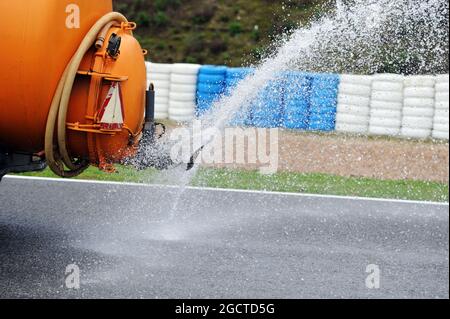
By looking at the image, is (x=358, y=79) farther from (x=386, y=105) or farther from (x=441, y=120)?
(x=441, y=120)

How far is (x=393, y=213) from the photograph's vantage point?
351 inches

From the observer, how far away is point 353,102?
1374 cm

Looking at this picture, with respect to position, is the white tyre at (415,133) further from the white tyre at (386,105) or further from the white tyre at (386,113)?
the white tyre at (386,105)

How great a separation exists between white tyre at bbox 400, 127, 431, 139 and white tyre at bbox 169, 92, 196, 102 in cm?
381

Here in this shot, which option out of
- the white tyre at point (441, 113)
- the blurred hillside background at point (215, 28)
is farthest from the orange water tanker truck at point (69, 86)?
the blurred hillside background at point (215, 28)

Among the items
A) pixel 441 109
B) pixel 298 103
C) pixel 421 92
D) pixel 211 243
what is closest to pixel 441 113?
pixel 441 109

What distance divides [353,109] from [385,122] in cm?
61

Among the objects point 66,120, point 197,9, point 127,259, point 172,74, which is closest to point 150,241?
point 127,259

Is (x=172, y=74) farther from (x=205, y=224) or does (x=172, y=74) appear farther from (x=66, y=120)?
(x=66, y=120)

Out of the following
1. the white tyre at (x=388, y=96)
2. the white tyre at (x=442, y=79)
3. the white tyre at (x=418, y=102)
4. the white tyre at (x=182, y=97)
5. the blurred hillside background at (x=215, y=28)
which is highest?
the blurred hillside background at (x=215, y=28)

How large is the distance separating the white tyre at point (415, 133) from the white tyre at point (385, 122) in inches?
5.8

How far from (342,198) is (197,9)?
41.0 ft

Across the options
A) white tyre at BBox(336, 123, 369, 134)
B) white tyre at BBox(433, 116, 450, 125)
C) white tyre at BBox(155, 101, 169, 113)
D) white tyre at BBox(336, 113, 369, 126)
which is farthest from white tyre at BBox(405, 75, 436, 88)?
white tyre at BBox(155, 101, 169, 113)

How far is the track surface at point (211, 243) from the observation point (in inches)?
243
